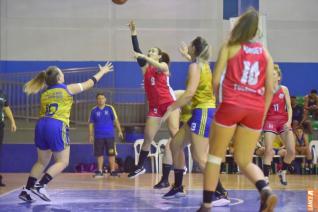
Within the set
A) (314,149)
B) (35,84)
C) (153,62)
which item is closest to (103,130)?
(35,84)

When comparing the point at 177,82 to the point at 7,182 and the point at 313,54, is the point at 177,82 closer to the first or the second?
the point at 313,54

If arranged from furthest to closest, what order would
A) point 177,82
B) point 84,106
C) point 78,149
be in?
1. point 177,82
2. point 84,106
3. point 78,149

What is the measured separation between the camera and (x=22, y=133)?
1645 cm

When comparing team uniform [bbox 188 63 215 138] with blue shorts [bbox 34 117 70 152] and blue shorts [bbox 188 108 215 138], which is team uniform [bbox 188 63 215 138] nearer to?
blue shorts [bbox 188 108 215 138]

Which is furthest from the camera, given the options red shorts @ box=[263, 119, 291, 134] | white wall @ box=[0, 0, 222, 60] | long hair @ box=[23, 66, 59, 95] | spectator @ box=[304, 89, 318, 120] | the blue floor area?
white wall @ box=[0, 0, 222, 60]

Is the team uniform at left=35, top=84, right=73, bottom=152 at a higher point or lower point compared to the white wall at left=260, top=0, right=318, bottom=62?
lower

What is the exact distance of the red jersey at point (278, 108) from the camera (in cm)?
992

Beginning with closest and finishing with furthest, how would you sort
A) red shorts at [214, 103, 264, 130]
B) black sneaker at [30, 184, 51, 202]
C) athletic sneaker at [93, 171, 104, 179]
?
red shorts at [214, 103, 264, 130], black sneaker at [30, 184, 51, 202], athletic sneaker at [93, 171, 104, 179]

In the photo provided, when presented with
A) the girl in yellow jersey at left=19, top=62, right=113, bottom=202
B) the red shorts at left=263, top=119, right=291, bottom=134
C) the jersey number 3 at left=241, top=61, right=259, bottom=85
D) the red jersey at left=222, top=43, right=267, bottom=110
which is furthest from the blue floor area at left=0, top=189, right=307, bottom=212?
the jersey number 3 at left=241, top=61, right=259, bottom=85

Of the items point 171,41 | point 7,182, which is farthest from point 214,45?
point 7,182

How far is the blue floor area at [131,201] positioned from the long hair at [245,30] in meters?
2.39

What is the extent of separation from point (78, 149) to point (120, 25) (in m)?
5.68

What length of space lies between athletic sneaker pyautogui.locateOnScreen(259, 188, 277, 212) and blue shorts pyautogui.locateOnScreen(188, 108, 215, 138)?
1891mm

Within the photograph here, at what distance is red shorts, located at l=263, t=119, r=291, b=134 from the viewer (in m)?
9.80
